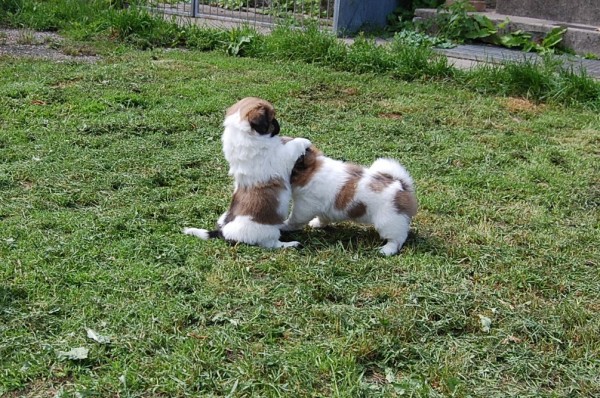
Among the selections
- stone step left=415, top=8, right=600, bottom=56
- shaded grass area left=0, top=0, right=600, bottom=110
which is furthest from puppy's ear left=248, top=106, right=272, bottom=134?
stone step left=415, top=8, right=600, bottom=56

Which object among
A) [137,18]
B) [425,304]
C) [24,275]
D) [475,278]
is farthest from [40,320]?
[137,18]

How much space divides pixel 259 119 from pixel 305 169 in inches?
16.3

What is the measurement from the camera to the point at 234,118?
4309 mm

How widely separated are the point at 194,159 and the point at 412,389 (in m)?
3.25

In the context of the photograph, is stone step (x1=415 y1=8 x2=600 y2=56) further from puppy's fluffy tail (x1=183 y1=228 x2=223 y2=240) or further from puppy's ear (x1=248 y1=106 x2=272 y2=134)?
puppy's fluffy tail (x1=183 y1=228 x2=223 y2=240)

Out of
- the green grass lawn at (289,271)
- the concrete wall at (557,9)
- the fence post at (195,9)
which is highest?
the concrete wall at (557,9)

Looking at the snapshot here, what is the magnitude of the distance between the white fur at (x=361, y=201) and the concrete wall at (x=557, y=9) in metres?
7.53

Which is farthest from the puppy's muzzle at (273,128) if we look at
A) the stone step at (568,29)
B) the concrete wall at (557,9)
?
the concrete wall at (557,9)

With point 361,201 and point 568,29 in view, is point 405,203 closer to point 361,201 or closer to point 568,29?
point 361,201

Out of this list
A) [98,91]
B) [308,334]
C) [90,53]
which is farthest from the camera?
[90,53]

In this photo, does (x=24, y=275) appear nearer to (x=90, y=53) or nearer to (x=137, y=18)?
(x=90, y=53)

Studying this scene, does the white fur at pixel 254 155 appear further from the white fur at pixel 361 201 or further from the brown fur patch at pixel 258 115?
the white fur at pixel 361 201

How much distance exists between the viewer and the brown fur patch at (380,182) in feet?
14.1

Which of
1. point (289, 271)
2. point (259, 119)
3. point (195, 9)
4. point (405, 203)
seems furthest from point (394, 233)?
point (195, 9)
